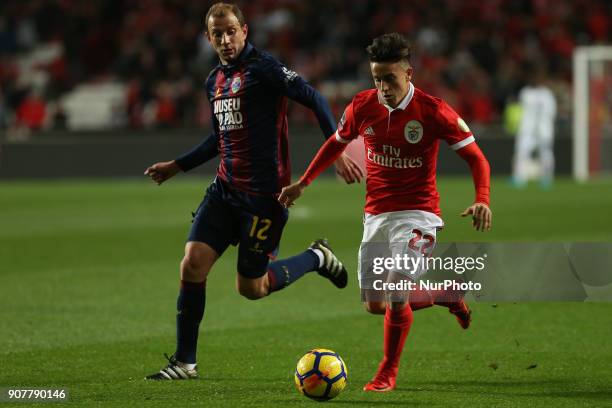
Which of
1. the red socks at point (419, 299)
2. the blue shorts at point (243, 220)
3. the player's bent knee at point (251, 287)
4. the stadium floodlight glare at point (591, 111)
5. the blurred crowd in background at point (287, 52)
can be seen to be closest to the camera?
the red socks at point (419, 299)

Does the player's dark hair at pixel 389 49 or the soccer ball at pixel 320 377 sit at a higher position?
the player's dark hair at pixel 389 49

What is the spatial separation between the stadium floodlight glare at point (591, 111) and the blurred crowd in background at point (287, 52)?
0.90m

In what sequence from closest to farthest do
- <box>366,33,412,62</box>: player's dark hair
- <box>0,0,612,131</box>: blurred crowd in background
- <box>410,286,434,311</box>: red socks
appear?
<box>366,33,412,62</box>: player's dark hair, <box>410,286,434,311</box>: red socks, <box>0,0,612,131</box>: blurred crowd in background

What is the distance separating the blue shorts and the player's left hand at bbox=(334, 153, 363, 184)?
49 centimetres

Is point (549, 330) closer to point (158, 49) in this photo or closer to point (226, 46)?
point (226, 46)

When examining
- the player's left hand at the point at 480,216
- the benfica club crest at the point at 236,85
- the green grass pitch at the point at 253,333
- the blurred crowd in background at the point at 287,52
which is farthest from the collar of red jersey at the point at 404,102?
the blurred crowd in background at the point at 287,52

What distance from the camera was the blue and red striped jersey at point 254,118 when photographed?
6648 mm

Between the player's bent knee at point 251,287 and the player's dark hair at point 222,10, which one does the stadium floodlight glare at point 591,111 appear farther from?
the player's dark hair at point 222,10

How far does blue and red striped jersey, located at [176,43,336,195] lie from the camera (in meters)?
6.65

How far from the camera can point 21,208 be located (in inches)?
752

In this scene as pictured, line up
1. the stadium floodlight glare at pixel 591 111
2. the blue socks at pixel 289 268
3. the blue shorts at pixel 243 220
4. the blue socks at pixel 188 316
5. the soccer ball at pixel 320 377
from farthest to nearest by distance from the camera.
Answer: the stadium floodlight glare at pixel 591 111, the blue socks at pixel 289 268, the blue shorts at pixel 243 220, the blue socks at pixel 188 316, the soccer ball at pixel 320 377

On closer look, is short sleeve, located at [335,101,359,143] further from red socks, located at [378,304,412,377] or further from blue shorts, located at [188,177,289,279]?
red socks, located at [378,304,412,377]

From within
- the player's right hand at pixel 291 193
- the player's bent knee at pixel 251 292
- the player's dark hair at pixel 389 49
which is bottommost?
the player's bent knee at pixel 251 292

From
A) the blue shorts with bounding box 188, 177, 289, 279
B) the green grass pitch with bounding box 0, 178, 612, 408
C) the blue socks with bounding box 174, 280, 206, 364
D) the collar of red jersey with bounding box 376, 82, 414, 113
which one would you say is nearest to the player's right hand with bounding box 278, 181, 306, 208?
the blue shorts with bounding box 188, 177, 289, 279
